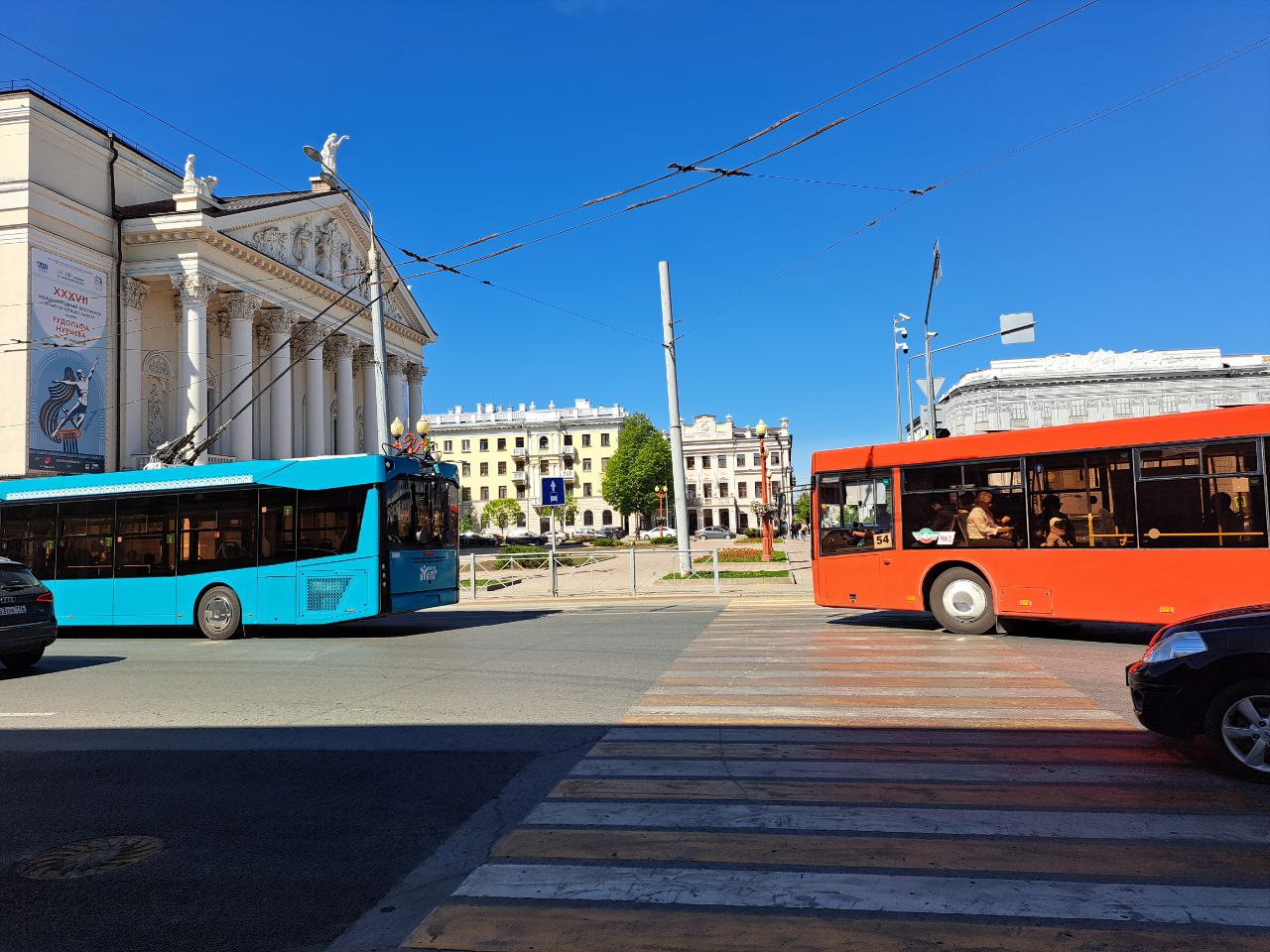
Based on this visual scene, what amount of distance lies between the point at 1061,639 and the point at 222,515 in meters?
13.8

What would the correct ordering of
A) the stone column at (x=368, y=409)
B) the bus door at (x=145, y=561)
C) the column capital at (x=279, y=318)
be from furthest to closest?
the stone column at (x=368, y=409) < the column capital at (x=279, y=318) < the bus door at (x=145, y=561)

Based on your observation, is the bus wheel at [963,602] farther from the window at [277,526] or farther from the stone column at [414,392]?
the stone column at [414,392]

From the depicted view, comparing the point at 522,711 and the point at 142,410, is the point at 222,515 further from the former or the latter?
the point at 142,410

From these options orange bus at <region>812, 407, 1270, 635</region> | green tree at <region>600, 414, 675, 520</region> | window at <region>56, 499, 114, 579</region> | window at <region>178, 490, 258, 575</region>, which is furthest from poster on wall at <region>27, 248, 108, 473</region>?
green tree at <region>600, 414, 675, 520</region>

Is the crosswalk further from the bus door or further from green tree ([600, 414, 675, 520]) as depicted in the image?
green tree ([600, 414, 675, 520])

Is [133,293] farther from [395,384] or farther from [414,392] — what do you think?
[414,392]

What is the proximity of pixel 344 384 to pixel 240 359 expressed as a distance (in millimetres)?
10441

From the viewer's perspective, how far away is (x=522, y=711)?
784 centimetres

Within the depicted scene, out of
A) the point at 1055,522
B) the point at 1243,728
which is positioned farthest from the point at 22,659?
the point at 1055,522

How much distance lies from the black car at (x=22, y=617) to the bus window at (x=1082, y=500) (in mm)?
13759

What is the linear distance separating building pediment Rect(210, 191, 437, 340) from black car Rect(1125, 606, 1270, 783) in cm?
3806

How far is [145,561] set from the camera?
609 inches

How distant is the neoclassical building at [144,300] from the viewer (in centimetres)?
3256

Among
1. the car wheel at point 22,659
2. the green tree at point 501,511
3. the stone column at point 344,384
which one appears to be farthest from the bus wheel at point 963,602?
the green tree at point 501,511
